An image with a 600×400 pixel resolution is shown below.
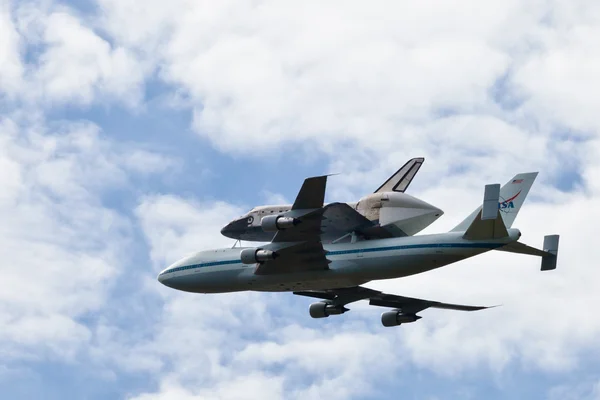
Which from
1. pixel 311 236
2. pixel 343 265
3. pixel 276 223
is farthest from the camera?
pixel 343 265

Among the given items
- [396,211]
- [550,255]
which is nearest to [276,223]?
[396,211]

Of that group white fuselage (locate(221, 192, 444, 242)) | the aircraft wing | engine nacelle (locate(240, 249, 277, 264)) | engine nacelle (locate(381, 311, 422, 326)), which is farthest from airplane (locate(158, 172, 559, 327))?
engine nacelle (locate(381, 311, 422, 326))

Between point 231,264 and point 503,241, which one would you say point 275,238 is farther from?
point 503,241

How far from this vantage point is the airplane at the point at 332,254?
2596 inches

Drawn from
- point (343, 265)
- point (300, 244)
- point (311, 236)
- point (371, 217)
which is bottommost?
point (343, 265)

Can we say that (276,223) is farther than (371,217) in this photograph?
No

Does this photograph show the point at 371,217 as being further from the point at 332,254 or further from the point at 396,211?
the point at 332,254

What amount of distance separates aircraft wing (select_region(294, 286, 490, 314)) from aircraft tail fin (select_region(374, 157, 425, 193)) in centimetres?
753

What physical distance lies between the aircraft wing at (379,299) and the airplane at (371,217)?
6341 mm

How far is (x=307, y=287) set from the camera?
238ft

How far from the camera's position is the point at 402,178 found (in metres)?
73.7

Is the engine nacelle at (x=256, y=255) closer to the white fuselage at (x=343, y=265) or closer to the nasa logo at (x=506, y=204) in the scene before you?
the white fuselage at (x=343, y=265)

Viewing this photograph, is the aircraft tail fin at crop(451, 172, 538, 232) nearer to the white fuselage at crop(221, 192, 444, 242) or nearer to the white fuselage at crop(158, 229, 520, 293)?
the white fuselage at crop(221, 192, 444, 242)

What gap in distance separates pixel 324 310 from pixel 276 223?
1271 cm
